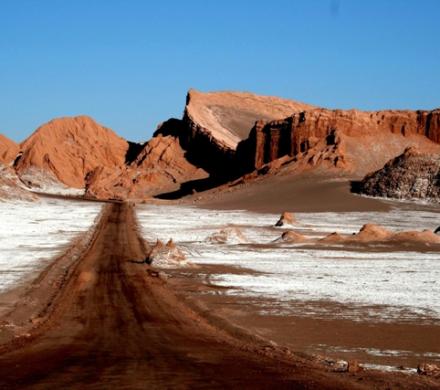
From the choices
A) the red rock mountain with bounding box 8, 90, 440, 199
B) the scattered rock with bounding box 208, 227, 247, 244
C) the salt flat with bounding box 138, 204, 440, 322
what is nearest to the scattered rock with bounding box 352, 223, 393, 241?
the salt flat with bounding box 138, 204, 440, 322

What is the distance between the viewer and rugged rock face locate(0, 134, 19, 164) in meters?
127

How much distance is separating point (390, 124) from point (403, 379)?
252 feet

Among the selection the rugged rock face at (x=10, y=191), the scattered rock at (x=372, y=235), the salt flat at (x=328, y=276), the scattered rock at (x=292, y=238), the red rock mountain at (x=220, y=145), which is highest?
the red rock mountain at (x=220, y=145)

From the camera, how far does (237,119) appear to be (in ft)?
364

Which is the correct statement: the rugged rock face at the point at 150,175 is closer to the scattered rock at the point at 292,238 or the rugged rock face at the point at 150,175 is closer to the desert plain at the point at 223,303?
the desert plain at the point at 223,303

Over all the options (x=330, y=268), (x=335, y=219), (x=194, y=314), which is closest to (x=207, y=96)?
(x=335, y=219)

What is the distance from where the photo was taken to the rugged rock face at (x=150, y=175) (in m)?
99.1

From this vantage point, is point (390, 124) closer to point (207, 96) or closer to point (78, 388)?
point (207, 96)

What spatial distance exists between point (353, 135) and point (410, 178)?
16.2 m

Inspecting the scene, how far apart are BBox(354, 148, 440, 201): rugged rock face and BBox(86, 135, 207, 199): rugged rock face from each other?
36.6 metres

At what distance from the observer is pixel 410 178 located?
66.0 metres

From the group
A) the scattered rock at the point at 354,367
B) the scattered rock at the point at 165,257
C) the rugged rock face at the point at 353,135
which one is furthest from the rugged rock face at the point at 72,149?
the scattered rock at the point at 354,367

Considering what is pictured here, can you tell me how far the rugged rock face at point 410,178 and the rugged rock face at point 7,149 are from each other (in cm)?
7744

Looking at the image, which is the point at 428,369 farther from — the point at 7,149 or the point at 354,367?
the point at 7,149
